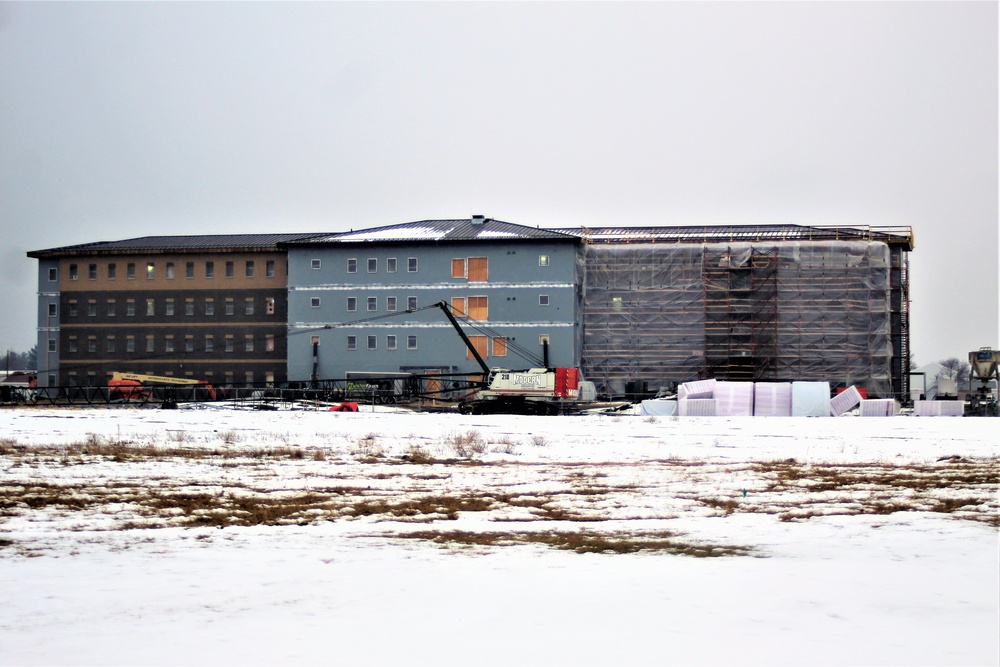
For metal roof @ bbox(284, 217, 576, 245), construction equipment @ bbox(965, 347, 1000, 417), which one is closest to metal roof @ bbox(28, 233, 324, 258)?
metal roof @ bbox(284, 217, 576, 245)

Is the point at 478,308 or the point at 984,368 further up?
the point at 478,308

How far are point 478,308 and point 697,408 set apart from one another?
25.8m

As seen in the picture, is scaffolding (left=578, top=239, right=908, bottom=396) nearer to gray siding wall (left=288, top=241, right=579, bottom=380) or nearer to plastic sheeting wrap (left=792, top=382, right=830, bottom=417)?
gray siding wall (left=288, top=241, right=579, bottom=380)

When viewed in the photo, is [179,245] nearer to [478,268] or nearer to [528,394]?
[478,268]

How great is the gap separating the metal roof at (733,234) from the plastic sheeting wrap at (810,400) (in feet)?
70.4

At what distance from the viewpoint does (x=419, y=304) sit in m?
75.3

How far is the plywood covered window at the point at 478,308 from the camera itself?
74062 millimetres

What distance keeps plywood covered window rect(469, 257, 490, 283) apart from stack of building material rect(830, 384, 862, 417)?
Answer: 28408 mm

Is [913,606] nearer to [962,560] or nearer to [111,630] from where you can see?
[962,560]

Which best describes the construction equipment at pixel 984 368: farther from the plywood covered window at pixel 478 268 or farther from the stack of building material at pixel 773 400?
the plywood covered window at pixel 478 268

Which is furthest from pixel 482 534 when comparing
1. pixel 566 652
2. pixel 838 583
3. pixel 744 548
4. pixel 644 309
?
pixel 644 309

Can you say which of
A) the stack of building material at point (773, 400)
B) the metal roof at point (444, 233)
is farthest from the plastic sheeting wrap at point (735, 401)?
the metal roof at point (444, 233)

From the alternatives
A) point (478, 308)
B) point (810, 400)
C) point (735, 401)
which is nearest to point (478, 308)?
point (478, 308)

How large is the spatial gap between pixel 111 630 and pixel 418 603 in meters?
2.43
